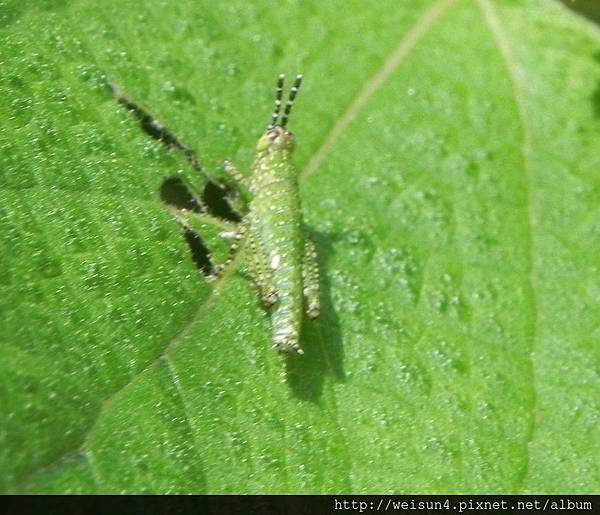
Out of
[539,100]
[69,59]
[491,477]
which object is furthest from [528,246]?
[69,59]

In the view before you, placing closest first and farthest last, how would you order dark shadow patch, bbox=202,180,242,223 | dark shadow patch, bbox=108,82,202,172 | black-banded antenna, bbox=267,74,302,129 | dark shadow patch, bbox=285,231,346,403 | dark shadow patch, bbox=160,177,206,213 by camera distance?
1. dark shadow patch, bbox=285,231,346,403
2. dark shadow patch, bbox=160,177,206,213
3. dark shadow patch, bbox=108,82,202,172
4. dark shadow patch, bbox=202,180,242,223
5. black-banded antenna, bbox=267,74,302,129

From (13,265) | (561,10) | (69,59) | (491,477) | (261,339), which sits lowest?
(491,477)

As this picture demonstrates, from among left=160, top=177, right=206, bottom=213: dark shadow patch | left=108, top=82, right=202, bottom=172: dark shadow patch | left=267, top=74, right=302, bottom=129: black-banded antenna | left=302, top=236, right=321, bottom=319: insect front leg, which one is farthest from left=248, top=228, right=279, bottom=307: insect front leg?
left=267, top=74, right=302, bottom=129: black-banded antenna

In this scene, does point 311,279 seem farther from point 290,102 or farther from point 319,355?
point 290,102

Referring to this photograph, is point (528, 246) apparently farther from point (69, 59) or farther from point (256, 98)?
point (69, 59)

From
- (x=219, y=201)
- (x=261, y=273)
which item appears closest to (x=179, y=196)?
(x=219, y=201)

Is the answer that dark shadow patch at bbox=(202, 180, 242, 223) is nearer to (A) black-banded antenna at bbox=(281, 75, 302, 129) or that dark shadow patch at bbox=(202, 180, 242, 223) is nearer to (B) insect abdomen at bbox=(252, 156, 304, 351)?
(B) insect abdomen at bbox=(252, 156, 304, 351)

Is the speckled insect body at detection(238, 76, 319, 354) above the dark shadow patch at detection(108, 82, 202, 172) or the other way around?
the other way around
